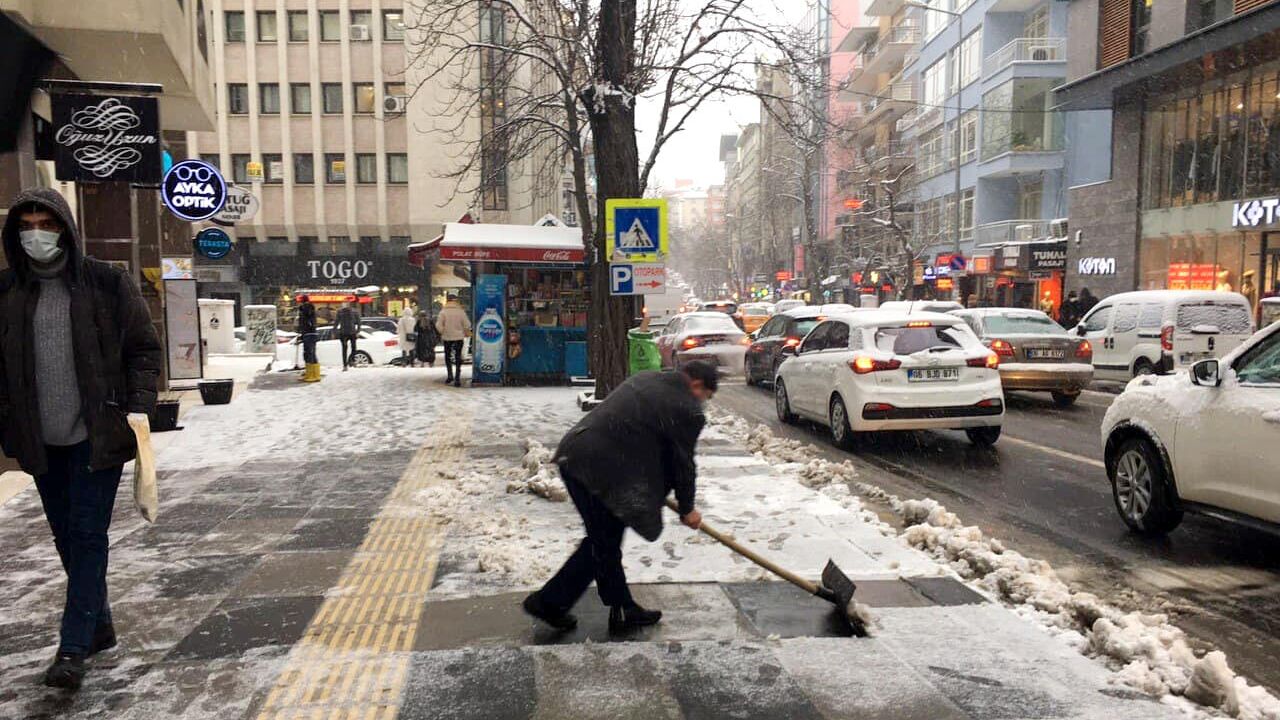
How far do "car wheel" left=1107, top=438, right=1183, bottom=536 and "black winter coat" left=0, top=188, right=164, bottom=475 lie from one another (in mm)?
5971

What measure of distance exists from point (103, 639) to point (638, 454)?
2.55m

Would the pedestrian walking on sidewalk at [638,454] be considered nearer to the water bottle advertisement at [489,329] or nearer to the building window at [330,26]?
the water bottle advertisement at [489,329]

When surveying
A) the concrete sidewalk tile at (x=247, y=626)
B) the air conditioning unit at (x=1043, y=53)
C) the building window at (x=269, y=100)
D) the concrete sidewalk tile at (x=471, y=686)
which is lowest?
the concrete sidewalk tile at (x=247, y=626)

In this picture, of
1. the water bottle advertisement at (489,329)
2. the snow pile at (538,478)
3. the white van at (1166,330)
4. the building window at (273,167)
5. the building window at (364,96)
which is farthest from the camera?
the building window at (273,167)

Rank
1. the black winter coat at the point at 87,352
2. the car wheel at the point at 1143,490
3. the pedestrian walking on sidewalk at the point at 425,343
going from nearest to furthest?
the black winter coat at the point at 87,352 → the car wheel at the point at 1143,490 → the pedestrian walking on sidewalk at the point at 425,343

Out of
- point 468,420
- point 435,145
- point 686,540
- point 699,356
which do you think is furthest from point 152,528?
point 435,145

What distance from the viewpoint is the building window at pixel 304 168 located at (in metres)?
41.1

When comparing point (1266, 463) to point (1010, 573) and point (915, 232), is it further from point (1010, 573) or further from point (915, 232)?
point (915, 232)

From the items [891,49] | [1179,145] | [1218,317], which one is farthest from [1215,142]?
[891,49]

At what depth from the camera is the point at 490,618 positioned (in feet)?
14.6

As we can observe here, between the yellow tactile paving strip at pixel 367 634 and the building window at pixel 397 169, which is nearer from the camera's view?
the yellow tactile paving strip at pixel 367 634

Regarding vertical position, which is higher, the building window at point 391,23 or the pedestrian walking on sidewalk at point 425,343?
the building window at point 391,23

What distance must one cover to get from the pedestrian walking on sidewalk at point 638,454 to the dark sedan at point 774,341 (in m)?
12.0

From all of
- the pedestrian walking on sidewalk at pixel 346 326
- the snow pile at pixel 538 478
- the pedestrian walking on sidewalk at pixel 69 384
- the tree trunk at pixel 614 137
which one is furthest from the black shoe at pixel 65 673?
the pedestrian walking on sidewalk at pixel 346 326
